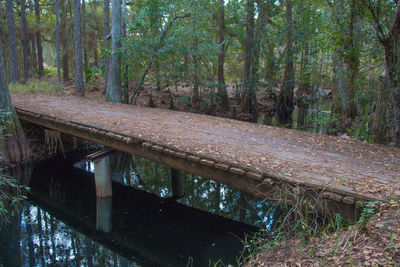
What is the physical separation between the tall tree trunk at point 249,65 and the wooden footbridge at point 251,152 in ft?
26.9

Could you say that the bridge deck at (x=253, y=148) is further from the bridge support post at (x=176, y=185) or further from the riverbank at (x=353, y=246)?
the bridge support post at (x=176, y=185)

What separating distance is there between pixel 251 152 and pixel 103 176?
3730mm

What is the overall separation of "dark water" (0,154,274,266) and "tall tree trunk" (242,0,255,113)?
8313 millimetres

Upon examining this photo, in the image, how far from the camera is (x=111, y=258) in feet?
17.3

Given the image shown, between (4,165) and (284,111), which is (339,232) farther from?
(284,111)

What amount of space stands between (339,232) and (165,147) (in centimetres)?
313

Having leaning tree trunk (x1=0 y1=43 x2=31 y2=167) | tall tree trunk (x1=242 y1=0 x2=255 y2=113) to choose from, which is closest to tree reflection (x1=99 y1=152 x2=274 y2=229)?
leaning tree trunk (x1=0 y1=43 x2=31 y2=167)

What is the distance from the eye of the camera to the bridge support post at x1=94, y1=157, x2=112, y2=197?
7.16 meters

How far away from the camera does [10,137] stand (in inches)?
338

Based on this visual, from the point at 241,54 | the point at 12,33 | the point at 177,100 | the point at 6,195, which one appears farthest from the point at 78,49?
the point at 6,195

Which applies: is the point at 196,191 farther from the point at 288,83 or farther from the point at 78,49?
the point at 288,83

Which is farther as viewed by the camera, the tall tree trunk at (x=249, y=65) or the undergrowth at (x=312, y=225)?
the tall tree trunk at (x=249, y=65)

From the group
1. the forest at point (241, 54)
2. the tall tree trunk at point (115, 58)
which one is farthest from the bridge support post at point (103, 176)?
the tall tree trunk at point (115, 58)

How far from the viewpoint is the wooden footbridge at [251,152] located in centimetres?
409
